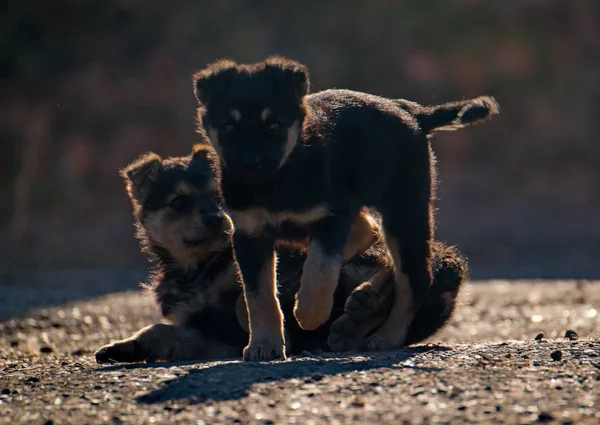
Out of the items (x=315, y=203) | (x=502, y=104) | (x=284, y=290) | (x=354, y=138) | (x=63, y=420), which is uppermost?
(x=502, y=104)

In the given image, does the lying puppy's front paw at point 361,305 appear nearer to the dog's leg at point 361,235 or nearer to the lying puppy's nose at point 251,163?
the dog's leg at point 361,235

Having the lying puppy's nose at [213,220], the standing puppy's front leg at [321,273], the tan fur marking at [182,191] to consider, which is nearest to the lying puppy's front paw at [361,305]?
the standing puppy's front leg at [321,273]

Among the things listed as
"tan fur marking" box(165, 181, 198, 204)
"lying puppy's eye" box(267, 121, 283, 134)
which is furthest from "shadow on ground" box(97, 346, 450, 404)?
"tan fur marking" box(165, 181, 198, 204)

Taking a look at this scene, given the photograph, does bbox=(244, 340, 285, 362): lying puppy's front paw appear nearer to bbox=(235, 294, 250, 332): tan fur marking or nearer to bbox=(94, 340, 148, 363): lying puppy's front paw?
bbox=(235, 294, 250, 332): tan fur marking

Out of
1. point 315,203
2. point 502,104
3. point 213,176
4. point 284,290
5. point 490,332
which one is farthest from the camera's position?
point 502,104

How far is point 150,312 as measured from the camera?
12.0 metres

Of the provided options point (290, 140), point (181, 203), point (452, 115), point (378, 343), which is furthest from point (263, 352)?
point (452, 115)

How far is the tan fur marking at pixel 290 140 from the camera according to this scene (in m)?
6.56

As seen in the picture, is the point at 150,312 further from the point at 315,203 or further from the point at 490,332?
the point at 315,203

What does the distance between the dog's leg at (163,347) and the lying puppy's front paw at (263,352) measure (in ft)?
3.06

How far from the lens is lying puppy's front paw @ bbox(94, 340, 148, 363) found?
6.95 m

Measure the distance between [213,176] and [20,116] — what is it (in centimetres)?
2013

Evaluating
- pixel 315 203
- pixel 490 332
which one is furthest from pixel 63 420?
pixel 490 332

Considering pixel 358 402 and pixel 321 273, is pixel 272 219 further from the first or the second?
pixel 358 402
